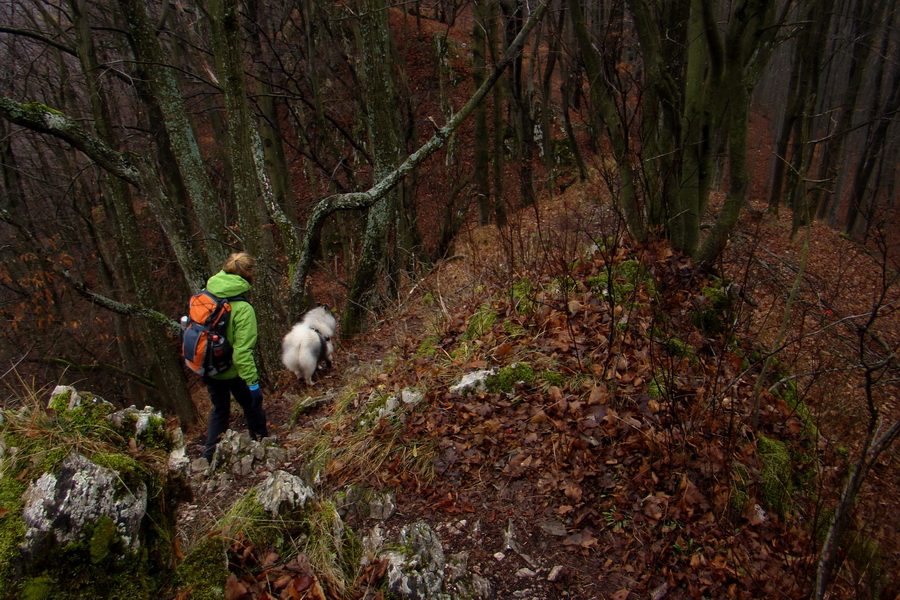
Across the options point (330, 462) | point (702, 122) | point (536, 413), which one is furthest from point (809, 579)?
point (702, 122)

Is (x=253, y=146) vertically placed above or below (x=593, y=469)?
above

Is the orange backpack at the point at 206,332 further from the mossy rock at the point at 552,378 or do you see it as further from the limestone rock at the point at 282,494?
the mossy rock at the point at 552,378

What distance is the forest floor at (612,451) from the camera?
2877 mm

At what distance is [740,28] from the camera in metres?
4.68

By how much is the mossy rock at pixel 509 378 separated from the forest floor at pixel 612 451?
A: 5 centimetres

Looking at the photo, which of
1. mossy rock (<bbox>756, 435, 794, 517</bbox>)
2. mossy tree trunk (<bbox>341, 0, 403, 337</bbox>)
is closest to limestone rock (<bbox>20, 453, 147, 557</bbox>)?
mossy rock (<bbox>756, 435, 794, 517</bbox>)

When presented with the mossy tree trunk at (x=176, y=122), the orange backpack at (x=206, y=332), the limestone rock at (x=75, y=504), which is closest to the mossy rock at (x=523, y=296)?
the orange backpack at (x=206, y=332)

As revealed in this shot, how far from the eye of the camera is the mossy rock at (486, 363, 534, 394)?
4164 millimetres

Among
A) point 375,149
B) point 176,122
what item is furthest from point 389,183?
point 176,122

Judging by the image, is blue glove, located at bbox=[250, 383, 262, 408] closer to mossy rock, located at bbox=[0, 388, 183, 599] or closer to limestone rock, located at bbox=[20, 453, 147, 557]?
mossy rock, located at bbox=[0, 388, 183, 599]

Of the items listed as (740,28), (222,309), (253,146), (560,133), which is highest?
(740,28)

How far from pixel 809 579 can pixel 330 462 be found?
10.8ft

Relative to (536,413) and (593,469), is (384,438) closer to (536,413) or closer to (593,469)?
(536,413)

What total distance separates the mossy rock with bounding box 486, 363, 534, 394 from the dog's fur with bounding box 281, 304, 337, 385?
10.5ft
